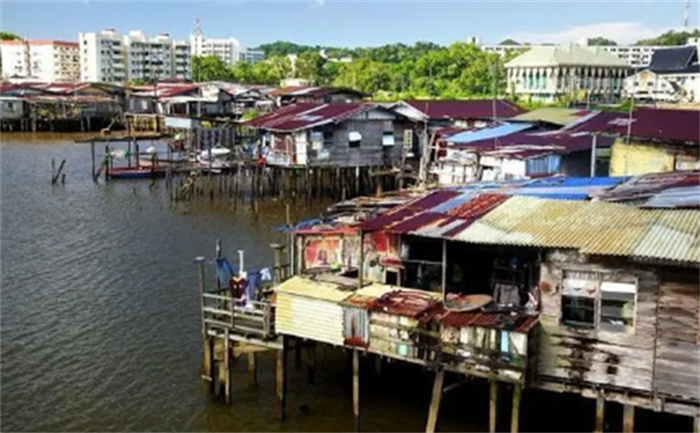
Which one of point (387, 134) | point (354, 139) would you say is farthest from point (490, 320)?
point (387, 134)

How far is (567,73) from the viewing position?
281 feet

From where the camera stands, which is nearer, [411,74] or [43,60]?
[411,74]

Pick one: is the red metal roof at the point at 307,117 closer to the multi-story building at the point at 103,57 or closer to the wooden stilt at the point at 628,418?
the wooden stilt at the point at 628,418

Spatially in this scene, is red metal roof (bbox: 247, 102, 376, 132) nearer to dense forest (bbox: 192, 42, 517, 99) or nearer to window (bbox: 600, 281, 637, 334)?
window (bbox: 600, 281, 637, 334)

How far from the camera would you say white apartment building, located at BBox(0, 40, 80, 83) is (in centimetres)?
15250

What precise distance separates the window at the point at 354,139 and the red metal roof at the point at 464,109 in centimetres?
723

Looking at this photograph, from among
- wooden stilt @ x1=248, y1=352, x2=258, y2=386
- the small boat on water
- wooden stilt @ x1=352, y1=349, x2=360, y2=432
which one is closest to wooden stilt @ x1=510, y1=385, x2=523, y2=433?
wooden stilt @ x1=352, y1=349, x2=360, y2=432

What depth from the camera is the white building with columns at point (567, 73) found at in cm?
8494

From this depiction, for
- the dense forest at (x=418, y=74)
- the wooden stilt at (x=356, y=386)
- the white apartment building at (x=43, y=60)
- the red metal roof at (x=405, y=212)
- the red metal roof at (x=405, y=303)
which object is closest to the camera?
the red metal roof at (x=405, y=303)

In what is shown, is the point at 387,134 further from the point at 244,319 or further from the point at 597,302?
the point at 597,302

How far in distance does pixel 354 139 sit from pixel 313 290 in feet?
85.9

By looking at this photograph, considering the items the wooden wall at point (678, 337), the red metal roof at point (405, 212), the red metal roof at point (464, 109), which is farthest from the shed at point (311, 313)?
the red metal roof at point (464, 109)

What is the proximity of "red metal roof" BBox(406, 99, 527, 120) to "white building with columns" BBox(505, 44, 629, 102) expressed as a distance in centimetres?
3295

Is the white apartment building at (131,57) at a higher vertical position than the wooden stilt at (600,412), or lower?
higher
